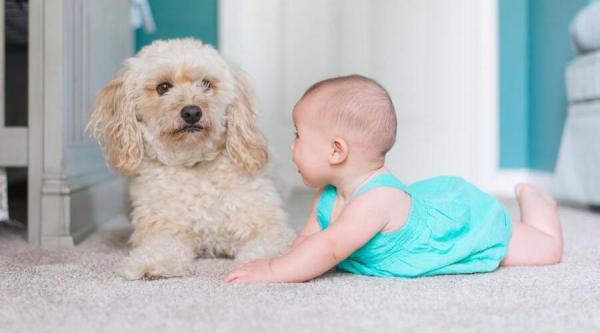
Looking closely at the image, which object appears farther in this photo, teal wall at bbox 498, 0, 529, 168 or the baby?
teal wall at bbox 498, 0, 529, 168

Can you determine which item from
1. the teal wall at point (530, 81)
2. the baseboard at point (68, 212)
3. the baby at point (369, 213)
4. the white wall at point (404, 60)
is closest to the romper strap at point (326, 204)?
the baby at point (369, 213)

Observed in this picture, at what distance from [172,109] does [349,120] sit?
52 centimetres

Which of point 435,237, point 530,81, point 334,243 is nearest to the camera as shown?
point 334,243

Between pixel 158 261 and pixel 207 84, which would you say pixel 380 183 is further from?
pixel 207 84

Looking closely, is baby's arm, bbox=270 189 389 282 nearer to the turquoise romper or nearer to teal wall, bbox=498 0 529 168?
the turquoise romper

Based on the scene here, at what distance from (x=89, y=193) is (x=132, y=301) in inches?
45.1

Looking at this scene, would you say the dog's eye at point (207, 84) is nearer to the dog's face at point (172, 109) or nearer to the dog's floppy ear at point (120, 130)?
the dog's face at point (172, 109)

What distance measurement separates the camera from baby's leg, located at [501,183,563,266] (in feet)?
4.90

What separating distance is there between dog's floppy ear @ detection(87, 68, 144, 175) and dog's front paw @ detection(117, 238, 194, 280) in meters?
0.30

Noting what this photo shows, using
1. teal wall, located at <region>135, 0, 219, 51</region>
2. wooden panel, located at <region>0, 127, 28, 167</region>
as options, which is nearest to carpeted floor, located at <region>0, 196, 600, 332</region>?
wooden panel, located at <region>0, 127, 28, 167</region>

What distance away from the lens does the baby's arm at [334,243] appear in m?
1.26

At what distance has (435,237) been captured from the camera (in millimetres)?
1375

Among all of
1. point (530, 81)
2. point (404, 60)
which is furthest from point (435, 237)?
point (530, 81)

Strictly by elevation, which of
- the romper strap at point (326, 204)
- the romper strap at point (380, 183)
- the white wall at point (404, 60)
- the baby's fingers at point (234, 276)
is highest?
the white wall at point (404, 60)
